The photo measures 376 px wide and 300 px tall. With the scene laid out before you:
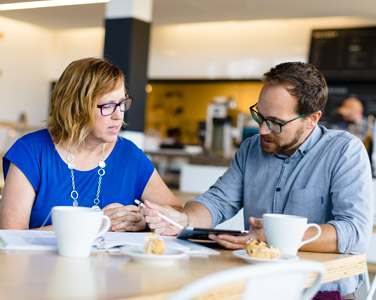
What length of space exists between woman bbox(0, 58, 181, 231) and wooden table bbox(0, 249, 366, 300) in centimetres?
52

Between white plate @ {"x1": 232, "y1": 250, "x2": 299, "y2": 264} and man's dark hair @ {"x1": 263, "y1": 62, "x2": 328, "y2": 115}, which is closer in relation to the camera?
white plate @ {"x1": 232, "y1": 250, "x2": 299, "y2": 264}

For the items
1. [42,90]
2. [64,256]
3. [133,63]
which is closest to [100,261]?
[64,256]

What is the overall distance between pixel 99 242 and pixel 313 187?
0.71 meters

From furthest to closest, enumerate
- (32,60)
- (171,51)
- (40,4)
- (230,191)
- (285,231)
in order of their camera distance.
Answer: (32,60) → (171,51) → (40,4) → (230,191) → (285,231)

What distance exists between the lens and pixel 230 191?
1877 millimetres

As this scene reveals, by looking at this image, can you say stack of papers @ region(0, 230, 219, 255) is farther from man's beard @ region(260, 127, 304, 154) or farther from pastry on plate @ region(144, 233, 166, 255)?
man's beard @ region(260, 127, 304, 154)

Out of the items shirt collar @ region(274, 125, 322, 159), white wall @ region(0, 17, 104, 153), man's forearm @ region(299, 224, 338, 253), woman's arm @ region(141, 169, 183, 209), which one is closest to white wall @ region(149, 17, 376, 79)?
white wall @ region(0, 17, 104, 153)

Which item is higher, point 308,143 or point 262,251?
point 308,143

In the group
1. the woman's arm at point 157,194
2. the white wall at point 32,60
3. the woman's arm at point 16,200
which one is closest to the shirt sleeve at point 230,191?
the woman's arm at point 157,194

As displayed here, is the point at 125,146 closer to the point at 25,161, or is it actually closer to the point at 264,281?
the point at 25,161

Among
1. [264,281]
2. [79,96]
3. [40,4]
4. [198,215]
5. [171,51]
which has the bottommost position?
[198,215]

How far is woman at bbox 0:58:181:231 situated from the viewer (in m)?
1.69

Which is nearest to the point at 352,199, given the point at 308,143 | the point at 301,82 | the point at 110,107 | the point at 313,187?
the point at 313,187

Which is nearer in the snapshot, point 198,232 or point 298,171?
point 198,232
